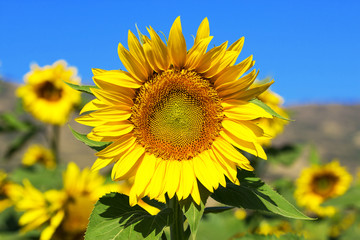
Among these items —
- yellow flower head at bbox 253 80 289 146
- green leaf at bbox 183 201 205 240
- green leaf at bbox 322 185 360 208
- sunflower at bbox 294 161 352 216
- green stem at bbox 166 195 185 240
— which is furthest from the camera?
sunflower at bbox 294 161 352 216

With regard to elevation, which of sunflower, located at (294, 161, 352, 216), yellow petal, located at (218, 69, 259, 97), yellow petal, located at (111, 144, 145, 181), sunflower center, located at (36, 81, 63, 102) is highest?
sunflower center, located at (36, 81, 63, 102)

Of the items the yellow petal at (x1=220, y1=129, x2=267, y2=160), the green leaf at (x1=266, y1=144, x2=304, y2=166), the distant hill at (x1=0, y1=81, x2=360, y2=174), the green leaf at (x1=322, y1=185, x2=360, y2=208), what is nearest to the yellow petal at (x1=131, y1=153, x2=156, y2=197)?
the yellow petal at (x1=220, y1=129, x2=267, y2=160)

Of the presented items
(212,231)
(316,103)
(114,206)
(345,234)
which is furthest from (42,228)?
(316,103)

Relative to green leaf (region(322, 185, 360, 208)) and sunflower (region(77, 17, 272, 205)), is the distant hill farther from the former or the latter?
sunflower (region(77, 17, 272, 205))

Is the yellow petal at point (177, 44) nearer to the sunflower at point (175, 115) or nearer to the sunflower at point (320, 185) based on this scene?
the sunflower at point (175, 115)

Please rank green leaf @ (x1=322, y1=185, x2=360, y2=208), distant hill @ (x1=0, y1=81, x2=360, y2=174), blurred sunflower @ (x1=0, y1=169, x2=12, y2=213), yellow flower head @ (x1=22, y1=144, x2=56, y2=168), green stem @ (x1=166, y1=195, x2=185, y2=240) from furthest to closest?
distant hill @ (x1=0, y1=81, x2=360, y2=174) < yellow flower head @ (x1=22, y1=144, x2=56, y2=168) < blurred sunflower @ (x1=0, y1=169, x2=12, y2=213) < green leaf @ (x1=322, y1=185, x2=360, y2=208) < green stem @ (x1=166, y1=195, x2=185, y2=240)

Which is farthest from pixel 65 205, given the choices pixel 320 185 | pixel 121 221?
pixel 320 185

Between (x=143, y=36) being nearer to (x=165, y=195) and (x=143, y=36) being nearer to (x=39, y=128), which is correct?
(x=165, y=195)

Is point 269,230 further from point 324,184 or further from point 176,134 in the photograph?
point 324,184
